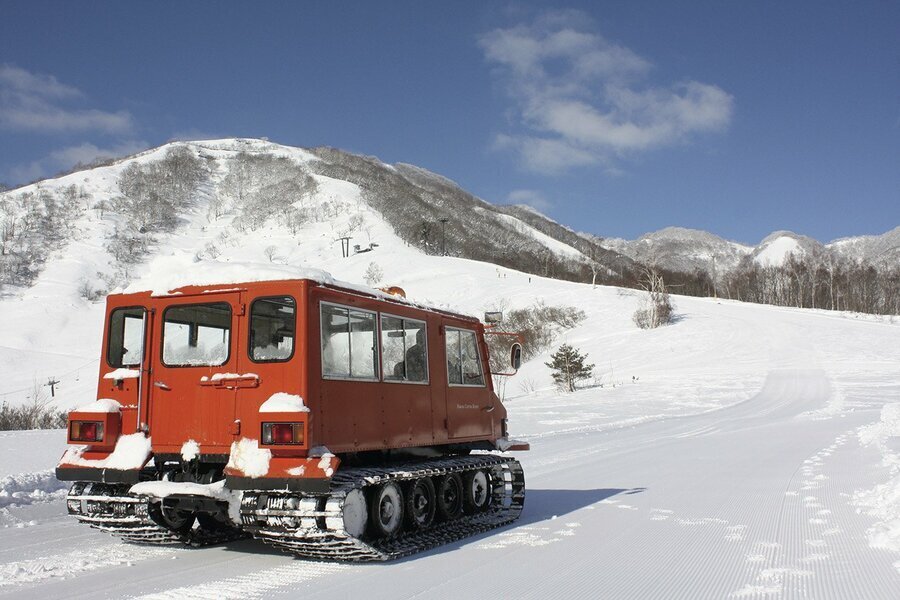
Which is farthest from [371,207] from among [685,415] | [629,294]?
[685,415]

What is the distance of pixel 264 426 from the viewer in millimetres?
6461

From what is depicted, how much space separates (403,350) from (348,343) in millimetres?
1104

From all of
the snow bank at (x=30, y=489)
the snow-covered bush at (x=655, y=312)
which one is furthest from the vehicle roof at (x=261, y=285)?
the snow-covered bush at (x=655, y=312)

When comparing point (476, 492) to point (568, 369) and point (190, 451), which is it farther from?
point (568, 369)

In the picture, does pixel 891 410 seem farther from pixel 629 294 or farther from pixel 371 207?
pixel 371 207

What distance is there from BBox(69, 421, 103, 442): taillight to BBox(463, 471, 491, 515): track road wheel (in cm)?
431

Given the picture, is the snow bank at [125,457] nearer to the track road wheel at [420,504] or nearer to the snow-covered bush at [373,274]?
the track road wheel at [420,504]

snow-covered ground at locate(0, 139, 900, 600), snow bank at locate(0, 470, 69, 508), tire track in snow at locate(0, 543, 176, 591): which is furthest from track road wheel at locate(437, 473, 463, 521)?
snow bank at locate(0, 470, 69, 508)

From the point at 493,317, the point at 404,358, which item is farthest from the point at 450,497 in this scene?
the point at 493,317

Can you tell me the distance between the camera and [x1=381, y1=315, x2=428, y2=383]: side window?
795 centimetres

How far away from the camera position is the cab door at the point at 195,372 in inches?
275

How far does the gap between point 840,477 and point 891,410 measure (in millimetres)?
13295

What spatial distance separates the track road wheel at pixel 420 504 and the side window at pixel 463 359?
155cm

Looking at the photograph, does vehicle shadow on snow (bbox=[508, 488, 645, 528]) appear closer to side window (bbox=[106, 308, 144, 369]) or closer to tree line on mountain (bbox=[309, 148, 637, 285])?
side window (bbox=[106, 308, 144, 369])
